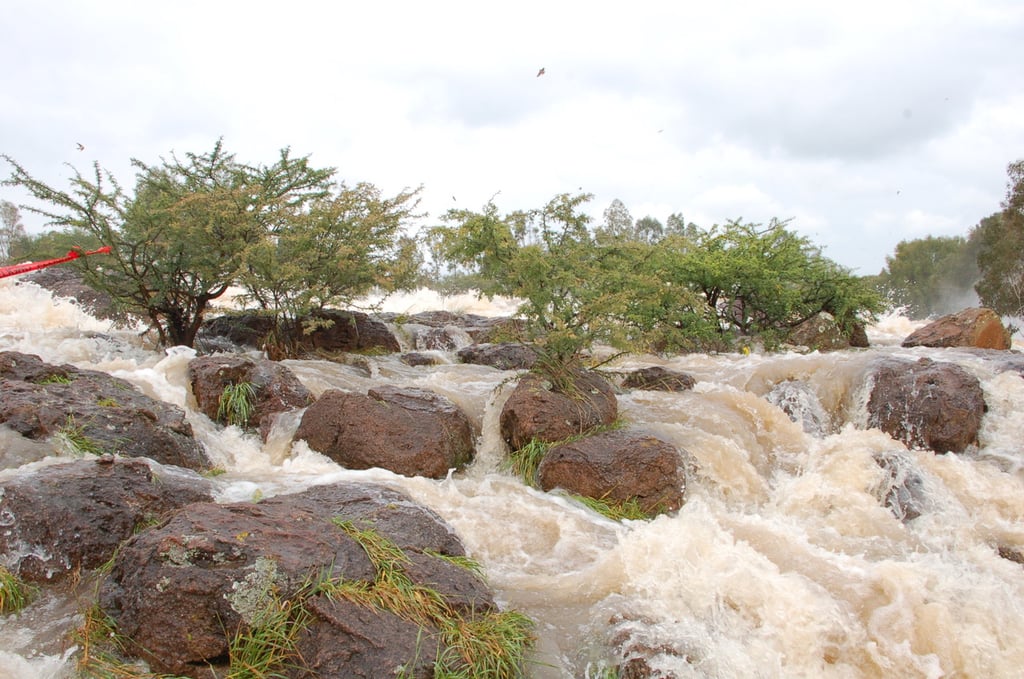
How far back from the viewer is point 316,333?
36.2 ft

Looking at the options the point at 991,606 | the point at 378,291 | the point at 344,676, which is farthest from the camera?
the point at 378,291

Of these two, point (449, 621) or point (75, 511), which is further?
point (75, 511)

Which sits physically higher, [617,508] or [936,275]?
[936,275]

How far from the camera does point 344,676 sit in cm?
274

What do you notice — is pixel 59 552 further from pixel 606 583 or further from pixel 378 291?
pixel 378 291

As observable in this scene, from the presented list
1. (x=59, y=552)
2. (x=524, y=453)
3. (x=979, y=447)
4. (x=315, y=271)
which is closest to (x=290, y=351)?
(x=315, y=271)

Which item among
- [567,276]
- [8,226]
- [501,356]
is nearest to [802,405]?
[567,276]

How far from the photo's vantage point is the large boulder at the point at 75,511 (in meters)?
3.46

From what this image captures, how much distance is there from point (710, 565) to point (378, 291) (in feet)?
28.6

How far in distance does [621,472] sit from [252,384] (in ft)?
13.1

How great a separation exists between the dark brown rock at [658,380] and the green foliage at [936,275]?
32759 millimetres

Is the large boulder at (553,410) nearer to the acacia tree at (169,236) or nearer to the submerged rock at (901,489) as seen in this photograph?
the submerged rock at (901,489)

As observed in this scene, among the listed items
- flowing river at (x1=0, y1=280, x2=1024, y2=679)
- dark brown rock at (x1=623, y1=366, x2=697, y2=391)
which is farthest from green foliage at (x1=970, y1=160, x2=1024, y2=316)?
Result: dark brown rock at (x1=623, y1=366, x2=697, y2=391)

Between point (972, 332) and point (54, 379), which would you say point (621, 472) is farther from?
point (972, 332)
